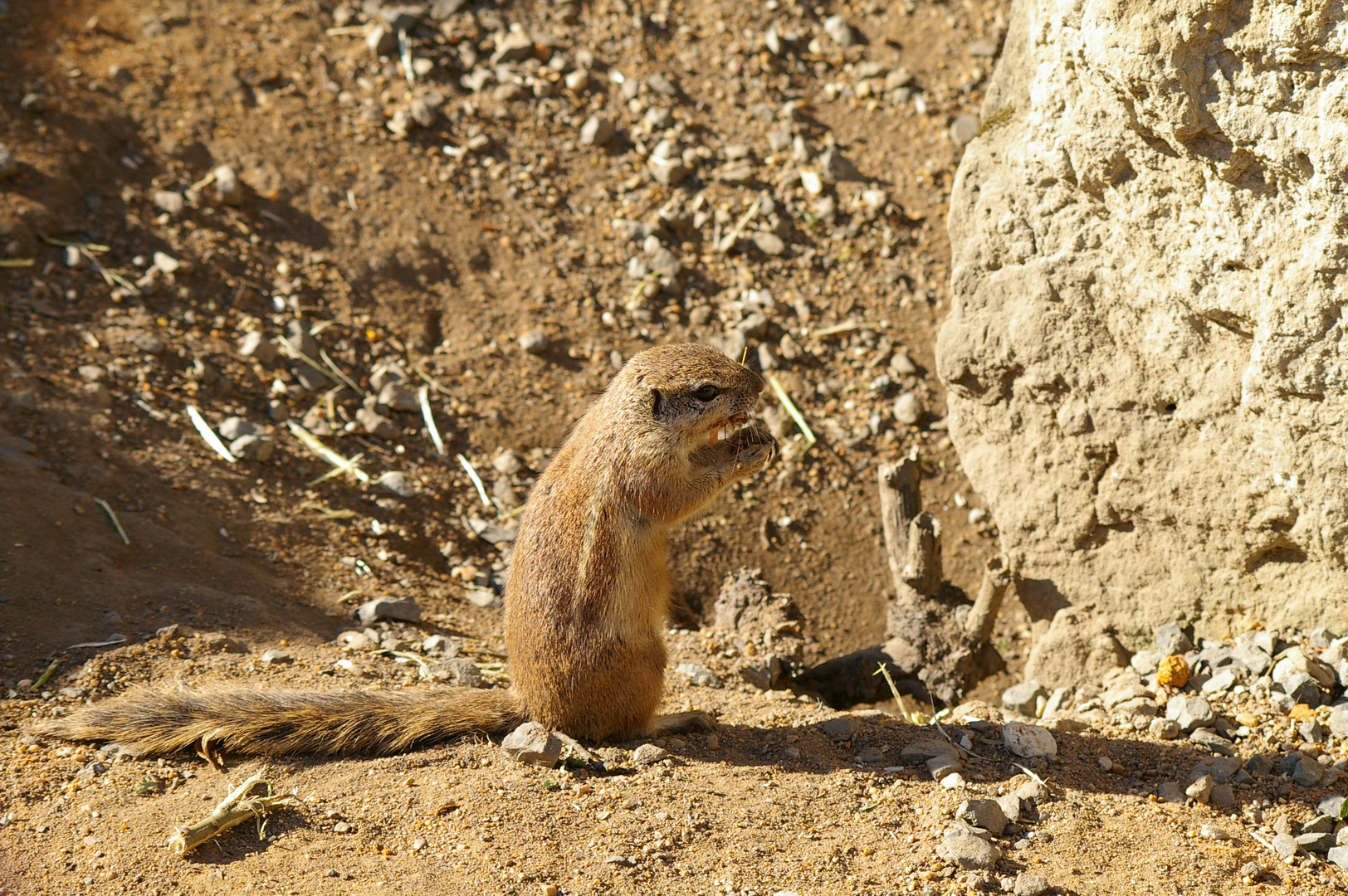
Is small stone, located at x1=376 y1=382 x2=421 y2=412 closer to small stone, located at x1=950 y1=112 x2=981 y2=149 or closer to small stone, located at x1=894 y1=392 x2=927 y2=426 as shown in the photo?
small stone, located at x1=894 y1=392 x2=927 y2=426

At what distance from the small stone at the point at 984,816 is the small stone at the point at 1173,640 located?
64.8 inches

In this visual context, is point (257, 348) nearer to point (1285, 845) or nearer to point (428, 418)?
point (428, 418)

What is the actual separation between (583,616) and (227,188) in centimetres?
453

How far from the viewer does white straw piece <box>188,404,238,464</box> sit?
618 centimetres

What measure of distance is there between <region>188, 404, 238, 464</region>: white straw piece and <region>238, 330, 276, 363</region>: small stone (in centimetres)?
57

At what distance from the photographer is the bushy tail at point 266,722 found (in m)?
4.15

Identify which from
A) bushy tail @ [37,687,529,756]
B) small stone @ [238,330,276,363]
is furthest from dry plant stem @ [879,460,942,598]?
small stone @ [238,330,276,363]

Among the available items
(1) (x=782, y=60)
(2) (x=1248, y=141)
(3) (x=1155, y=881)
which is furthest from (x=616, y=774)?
(1) (x=782, y=60)

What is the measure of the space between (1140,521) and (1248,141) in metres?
1.88

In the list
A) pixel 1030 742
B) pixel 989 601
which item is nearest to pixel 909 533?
pixel 989 601

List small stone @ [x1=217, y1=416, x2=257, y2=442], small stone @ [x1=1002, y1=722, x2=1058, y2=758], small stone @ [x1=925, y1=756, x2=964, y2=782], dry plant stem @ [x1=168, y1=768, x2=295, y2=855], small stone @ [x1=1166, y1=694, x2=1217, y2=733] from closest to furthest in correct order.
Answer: dry plant stem @ [x1=168, y1=768, x2=295, y2=855]
small stone @ [x1=925, y1=756, x2=964, y2=782]
small stone @ [x1=1002, y1=722, x2=1058, y2=758]
small stone @ [x1=1166, y1=694, x2=1217, y2=733]
small stone @ [x1=217, y1=416, x2=257, y2=442]

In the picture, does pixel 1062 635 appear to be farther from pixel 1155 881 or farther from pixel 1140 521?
pixel 1155 881

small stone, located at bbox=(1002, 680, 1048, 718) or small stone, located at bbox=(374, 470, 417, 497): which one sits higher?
small stone, located at bbox=(374, 470, 417, 497)

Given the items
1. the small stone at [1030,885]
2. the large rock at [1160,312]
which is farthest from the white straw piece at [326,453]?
the small stone at [1030,885]
